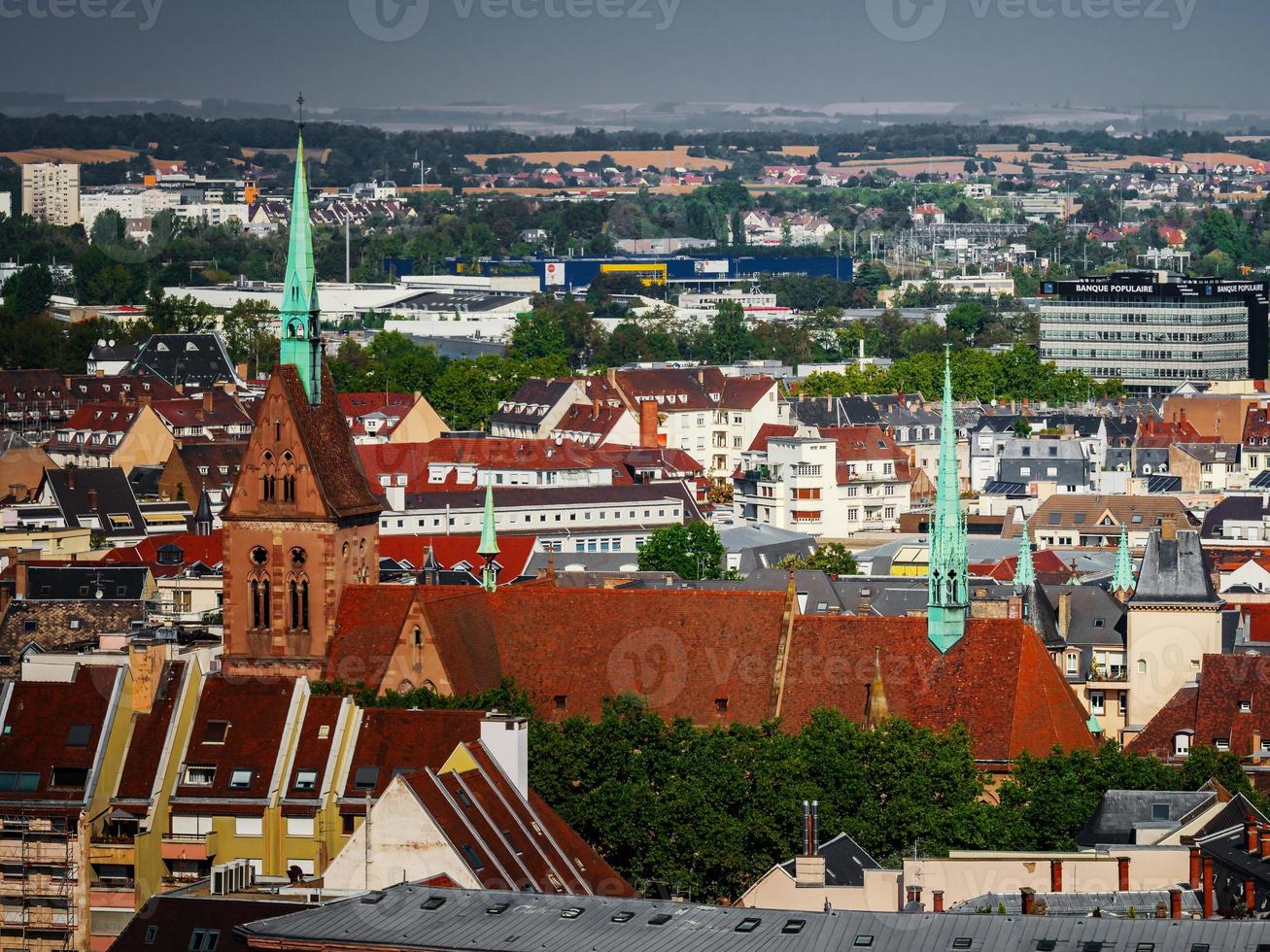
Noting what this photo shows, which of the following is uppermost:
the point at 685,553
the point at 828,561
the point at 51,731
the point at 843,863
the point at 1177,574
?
the point at 1177,574

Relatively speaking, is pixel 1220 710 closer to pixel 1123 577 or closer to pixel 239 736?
pixel 1123 577

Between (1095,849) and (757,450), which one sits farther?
(757,450)

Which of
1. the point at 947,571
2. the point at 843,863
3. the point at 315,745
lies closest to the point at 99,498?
the point at 947,571

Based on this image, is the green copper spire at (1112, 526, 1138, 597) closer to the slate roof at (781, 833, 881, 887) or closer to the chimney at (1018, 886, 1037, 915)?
the slate roof at (781, 833, 881, 887)

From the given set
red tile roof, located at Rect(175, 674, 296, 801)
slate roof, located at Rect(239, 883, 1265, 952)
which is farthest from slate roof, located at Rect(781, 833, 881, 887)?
red tile roof, located at Rect(175, 674, 296, 801)

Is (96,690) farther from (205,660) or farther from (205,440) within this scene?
(205,440)

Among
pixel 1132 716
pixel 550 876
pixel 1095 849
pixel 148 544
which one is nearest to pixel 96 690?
pixel 550 876

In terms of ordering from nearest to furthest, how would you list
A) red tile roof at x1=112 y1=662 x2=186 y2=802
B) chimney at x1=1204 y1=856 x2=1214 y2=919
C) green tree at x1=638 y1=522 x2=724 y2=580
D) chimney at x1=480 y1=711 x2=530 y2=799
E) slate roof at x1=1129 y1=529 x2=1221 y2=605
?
chimney at x1=1204 y1=856 x2=1214 y2=919 < red tile roof at x1=112 y1=662 x2=186 y2=802 < chimney at x1=480 y1=711 x2=530 y2=799 < slate roof at x1=1129 y1=529 x2=1221 y2=605 < green tree at x1=638 y1=522 x2=724 y2=580
